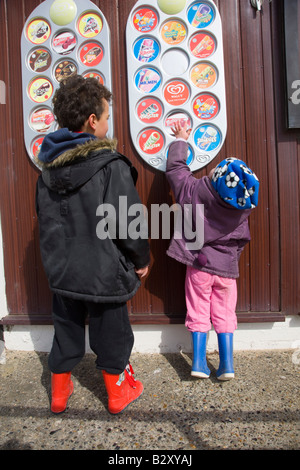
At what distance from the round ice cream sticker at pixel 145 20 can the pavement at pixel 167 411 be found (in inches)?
99.1

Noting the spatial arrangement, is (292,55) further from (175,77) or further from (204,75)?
(175,77)

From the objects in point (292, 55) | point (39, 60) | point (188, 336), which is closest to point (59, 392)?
point (188, 336)

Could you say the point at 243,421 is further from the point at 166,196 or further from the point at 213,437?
the point at 166,196

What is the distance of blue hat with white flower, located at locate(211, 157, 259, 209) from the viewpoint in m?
1.83

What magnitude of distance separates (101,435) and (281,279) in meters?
1.67

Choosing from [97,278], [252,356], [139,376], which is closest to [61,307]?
[97,278]

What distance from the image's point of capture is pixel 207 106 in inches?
92.7

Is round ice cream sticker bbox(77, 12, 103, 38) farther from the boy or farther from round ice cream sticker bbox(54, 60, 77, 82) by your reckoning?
the boy

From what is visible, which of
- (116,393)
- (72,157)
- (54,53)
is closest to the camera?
(72,157)

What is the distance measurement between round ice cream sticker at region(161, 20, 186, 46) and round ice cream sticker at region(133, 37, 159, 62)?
0.09 meters

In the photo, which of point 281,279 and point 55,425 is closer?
point 55,425

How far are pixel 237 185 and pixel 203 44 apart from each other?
48.7 inches

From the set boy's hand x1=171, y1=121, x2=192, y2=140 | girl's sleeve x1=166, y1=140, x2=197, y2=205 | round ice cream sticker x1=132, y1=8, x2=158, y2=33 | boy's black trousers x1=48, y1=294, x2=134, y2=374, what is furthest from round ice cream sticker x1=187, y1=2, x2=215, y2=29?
boy's black trousers x1=48, y1=294, x2=134, y2=374

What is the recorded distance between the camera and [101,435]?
1.73 metres
